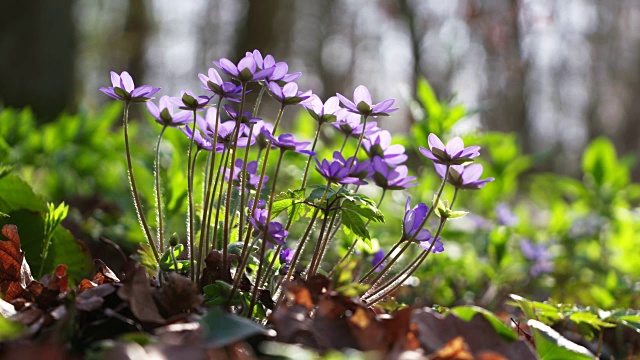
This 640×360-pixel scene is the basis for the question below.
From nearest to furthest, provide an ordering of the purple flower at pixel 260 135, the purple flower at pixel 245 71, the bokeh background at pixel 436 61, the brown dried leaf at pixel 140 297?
the brown dried leaf at pixel 140 297, the purple flower at pixel 245 71, the purple flower at pixel 260 135, the bokeh background at pixel 436 61

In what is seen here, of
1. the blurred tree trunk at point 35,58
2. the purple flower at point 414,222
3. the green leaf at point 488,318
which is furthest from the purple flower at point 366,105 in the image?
the blurred tree trunk at point 35,58

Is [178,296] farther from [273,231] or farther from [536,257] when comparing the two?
[536,257]

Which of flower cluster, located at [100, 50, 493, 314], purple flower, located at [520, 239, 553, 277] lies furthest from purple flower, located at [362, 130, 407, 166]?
purple flower, located at [520, 239, 553, 277]

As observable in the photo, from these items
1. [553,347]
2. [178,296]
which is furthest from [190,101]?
[553,347]

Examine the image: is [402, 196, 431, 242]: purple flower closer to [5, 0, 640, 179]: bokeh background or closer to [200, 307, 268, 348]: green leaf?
[200, 307, 268, 348]: green leaf

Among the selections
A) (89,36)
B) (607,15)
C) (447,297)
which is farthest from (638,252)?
(607,15)

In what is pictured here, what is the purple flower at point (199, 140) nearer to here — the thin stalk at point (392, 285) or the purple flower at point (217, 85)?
the purple flower at point (217, 85)
